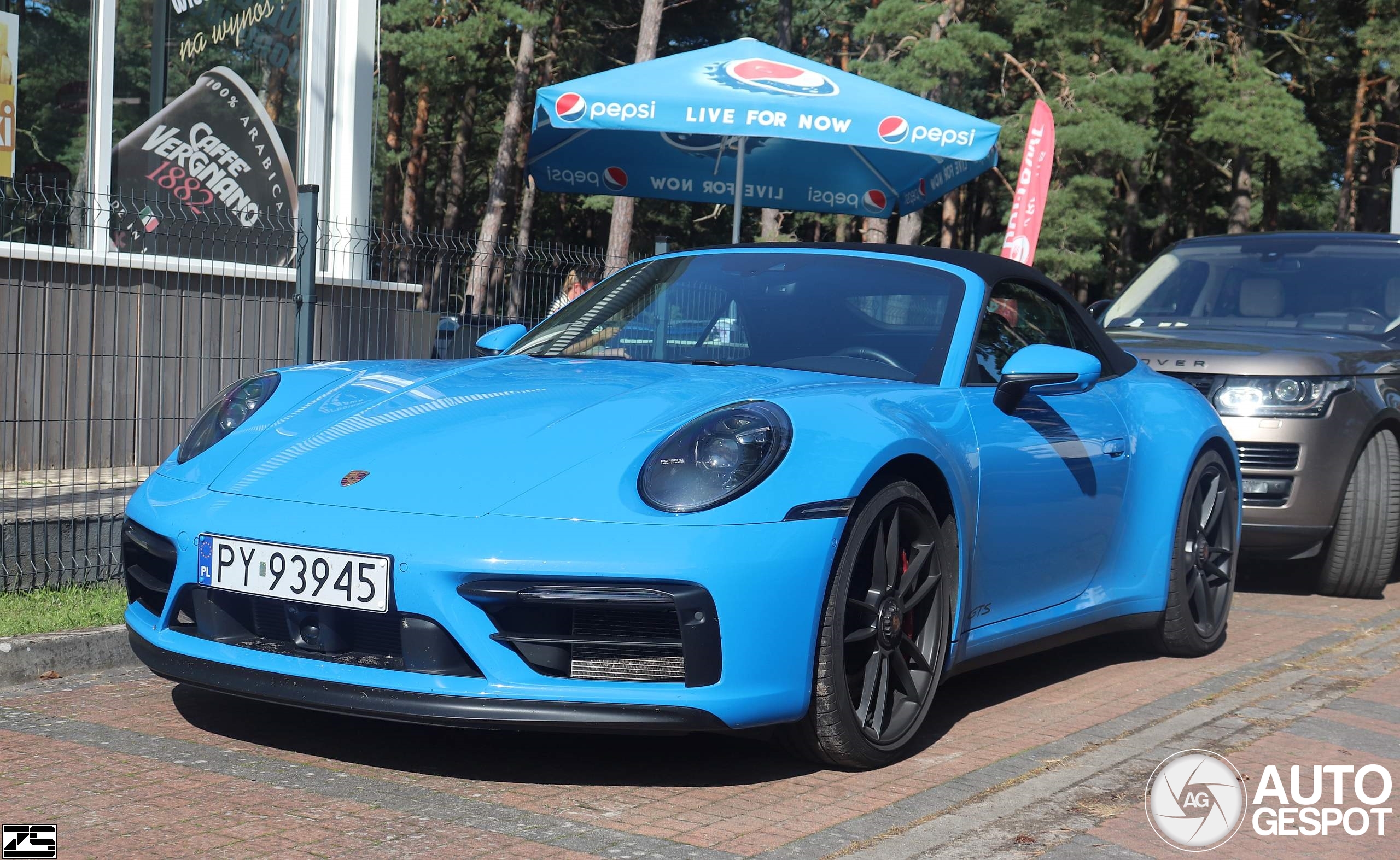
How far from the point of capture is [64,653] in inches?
184

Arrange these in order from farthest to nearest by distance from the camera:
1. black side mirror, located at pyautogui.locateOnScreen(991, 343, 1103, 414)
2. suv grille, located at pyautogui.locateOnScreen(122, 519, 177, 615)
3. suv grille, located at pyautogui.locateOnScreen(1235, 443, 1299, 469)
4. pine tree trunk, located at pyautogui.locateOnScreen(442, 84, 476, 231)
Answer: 1. pine tree trunk, located at pyautogui.locateOnScreen(442, 84, 476, 231)
2. suv grille, located at pyautogui.locateOnScreen(1235, 443, 1299, 469)
3. black side mirror, located at pyautogui.locateOnScreen(991, 343, 1103, 414)
4. suv grille, located at pyautogui.locateOnScreen(122, 519, 177, 615)

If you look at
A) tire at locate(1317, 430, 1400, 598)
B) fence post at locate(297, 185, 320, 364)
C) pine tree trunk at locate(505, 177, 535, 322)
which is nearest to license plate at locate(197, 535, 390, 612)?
fence post at locate(297, 185, 320, 364)

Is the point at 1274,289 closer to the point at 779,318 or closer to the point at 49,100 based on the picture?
the point at 779,318

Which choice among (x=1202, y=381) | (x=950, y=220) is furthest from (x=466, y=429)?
(x=950, y=220)

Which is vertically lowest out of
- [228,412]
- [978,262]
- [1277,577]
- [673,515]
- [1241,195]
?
[1277,577]

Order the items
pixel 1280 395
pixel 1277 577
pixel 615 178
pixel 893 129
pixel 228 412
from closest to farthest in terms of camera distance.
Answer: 1. pixel 228 412
2. pixel 1280 395
3. pixel 1277 577
4. pixel 893 129
5. pixel 615 178

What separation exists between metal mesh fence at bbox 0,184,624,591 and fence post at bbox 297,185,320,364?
40 millimetres

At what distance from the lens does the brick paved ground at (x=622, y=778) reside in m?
3.08

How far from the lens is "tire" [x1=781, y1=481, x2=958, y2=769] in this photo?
3.49 metres

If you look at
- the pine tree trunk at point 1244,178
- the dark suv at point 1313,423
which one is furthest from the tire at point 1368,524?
the pine tree trunk at point 1244,178

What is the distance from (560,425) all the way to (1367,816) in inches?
84.9

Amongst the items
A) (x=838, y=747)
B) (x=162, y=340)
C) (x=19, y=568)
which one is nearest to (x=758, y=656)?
(x=838, y=747)

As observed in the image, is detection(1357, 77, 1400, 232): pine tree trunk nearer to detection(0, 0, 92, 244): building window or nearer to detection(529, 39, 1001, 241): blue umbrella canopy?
detection(529, 39, 1001, 241): blue umbrella canopy

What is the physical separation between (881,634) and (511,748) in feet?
3.27
